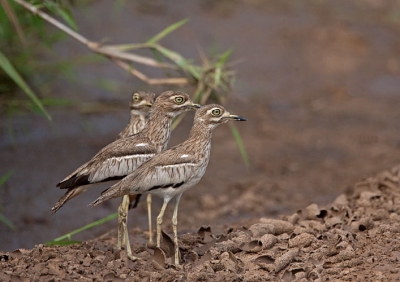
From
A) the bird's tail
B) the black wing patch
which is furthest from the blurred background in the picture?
the bird's tail

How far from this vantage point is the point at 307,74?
12.8 m

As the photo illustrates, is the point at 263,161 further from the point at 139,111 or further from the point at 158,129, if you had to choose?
the point at 158,129

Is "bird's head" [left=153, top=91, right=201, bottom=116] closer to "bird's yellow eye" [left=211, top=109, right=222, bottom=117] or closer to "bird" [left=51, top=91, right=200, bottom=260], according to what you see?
"bird" [left=51, top=91, right=200, bottom=260]

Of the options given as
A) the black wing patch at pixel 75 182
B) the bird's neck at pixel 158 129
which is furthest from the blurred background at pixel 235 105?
the black wing patch at pixel 75 182

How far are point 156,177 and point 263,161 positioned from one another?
16.1 ft

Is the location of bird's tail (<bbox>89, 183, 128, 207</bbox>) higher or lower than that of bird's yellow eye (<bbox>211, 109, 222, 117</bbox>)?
lower

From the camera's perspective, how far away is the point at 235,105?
460 inches

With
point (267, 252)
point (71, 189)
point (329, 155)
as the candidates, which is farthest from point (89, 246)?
point (329, 155)

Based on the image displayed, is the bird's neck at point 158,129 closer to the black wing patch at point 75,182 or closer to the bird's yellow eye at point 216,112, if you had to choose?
the bird's yellow eye at point 216,112

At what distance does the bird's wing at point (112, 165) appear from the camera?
5.57m

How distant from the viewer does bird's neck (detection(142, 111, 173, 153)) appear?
5766 millimetres

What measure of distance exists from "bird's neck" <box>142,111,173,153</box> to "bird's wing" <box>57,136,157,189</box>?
0.13 m

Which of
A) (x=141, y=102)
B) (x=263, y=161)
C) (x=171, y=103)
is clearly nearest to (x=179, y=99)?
(x=171, y=103)

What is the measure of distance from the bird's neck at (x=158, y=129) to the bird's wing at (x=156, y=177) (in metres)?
0.37
